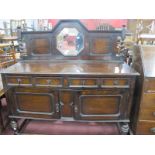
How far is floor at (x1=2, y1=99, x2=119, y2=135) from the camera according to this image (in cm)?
168

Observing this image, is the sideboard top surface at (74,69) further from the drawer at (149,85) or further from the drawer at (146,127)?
the drawer at (146,127)

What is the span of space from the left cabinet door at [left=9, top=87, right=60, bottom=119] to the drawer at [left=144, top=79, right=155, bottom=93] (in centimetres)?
82

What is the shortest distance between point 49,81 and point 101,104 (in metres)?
0.55

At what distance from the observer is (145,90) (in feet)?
4.31

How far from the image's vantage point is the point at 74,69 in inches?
55.7

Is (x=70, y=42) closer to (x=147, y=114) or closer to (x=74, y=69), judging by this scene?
(x=74, y=69)

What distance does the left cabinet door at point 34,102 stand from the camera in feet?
4.65
